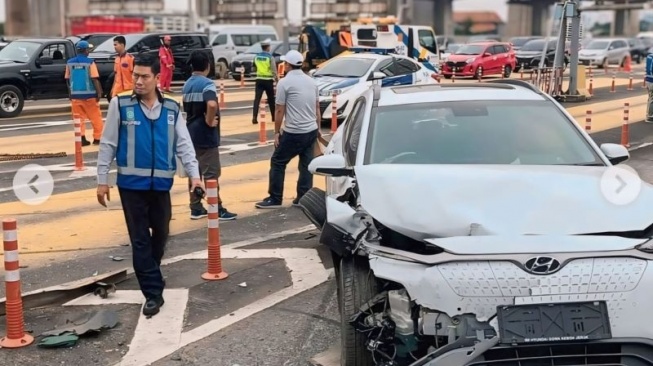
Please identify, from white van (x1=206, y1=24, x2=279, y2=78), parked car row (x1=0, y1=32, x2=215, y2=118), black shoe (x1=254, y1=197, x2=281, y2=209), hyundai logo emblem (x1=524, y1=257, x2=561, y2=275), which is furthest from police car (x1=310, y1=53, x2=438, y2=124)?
white van (x1=206, y1=24, x2=279, y2=78)

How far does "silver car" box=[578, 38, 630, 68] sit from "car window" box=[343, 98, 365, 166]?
127 ft

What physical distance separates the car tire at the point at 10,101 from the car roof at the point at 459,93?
570 inches

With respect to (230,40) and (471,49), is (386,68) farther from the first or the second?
(230,40)

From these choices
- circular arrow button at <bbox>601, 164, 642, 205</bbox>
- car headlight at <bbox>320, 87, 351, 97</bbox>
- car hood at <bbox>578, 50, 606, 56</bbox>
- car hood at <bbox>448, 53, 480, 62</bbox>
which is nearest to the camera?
circular arrow button at <bbox>601, 164, 642, 205</bbox>

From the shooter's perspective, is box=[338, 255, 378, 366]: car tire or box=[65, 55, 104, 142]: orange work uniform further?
box=[65, 55, 104, 142]: orange work uniform

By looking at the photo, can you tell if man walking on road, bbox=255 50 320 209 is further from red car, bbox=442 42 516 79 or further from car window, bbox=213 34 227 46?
car window, bbox=213 34 227 46

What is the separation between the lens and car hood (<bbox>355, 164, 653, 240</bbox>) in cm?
414

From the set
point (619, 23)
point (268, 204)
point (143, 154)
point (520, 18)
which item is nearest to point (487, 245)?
point (143, 154)

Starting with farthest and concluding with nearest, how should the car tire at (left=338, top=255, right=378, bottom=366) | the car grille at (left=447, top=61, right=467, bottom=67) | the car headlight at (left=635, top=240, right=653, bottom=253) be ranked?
1. the car grille at (left=447, top=61, right=467, bottom=67)
2. the car tire at (left=338, top=255, right=378, bottom=366)
3. the car headlight at (left=635, top=240, right=653, bottom=253)

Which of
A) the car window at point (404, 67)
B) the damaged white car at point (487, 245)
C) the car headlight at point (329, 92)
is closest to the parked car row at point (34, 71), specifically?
the car headlight at point (329, 92)

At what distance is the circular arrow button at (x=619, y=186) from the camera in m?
4.49

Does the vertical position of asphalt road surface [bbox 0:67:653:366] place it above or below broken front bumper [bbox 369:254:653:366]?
below

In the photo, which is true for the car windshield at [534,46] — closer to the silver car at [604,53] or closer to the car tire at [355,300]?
the silver car at [604,53]

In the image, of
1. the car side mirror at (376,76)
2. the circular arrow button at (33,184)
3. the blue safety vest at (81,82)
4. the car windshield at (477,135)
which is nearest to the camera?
the car windshield at (477,135)
